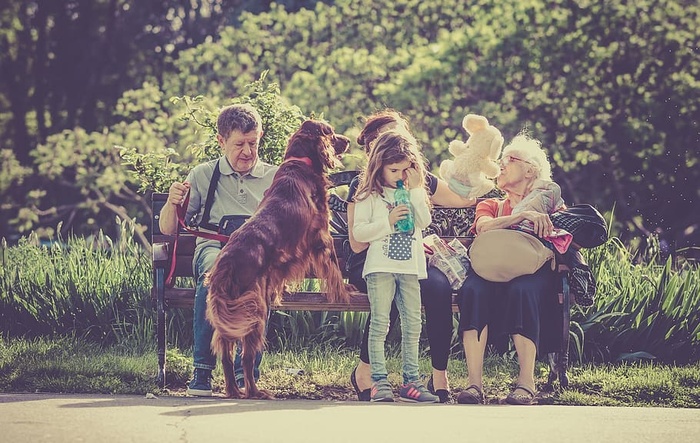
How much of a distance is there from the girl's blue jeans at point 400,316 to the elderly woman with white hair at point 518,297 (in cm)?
27

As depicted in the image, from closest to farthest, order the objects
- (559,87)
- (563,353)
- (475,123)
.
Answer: (563,353) → (475,123) → (559,87)

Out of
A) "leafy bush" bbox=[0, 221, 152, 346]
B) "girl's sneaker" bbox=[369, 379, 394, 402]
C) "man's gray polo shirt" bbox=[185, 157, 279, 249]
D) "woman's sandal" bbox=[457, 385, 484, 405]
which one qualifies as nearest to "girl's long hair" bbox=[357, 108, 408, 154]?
"man's gray polo shirt" bbox=[185, 157, 279, 249]

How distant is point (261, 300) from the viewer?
616 centimetres

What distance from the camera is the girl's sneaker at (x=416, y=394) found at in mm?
6242

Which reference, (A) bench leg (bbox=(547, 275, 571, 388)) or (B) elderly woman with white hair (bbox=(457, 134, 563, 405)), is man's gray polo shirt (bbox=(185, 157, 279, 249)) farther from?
(A) bench leg (bbox=(547, 275, 571, 388))

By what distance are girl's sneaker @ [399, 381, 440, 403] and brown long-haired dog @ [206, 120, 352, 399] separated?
63 cm

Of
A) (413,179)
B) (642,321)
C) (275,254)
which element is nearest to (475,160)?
(413,179)

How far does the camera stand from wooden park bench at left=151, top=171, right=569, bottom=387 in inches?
266

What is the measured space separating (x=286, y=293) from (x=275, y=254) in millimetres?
610

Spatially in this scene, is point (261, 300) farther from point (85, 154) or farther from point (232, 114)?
point (85, 154)

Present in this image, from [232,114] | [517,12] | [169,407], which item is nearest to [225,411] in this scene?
[169,407]

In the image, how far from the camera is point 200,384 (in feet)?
21.1

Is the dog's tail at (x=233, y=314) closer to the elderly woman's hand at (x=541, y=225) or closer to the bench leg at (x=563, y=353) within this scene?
the elderly woman's hand at (x=541, y=225)

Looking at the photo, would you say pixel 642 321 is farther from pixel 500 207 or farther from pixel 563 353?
pixel 500 207
